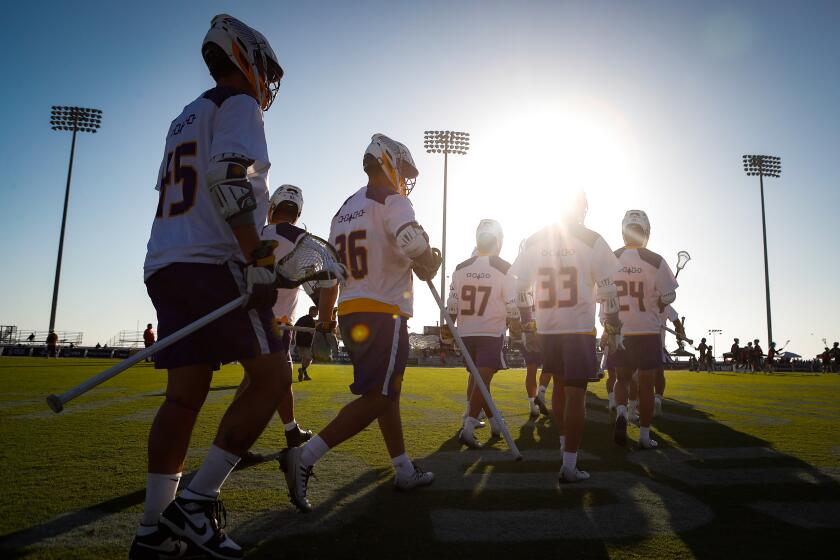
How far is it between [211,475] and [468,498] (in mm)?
1874

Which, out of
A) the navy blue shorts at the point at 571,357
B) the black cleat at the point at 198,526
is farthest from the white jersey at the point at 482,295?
the black cleat at the point at 198,526

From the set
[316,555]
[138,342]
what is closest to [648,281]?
[316,555]

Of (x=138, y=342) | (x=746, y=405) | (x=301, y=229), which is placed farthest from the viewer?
(x=138, y=342)

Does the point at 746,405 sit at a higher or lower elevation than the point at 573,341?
lower

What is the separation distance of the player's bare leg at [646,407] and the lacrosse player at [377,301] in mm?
3016

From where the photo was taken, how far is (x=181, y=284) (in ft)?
8.77

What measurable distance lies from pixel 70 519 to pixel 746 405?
11.3m

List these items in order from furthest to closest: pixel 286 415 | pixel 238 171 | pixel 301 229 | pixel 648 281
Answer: pixel 648 281, pixel 301 229, pixel 286 415, pixel 238 171

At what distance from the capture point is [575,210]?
17.2 feet

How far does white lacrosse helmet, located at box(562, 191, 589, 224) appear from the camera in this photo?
17.1ft

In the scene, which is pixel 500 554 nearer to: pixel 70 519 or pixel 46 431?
pixel 70 519

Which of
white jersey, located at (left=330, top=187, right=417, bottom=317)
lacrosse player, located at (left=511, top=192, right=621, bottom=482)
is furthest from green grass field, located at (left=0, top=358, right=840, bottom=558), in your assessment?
white jersey, located at (left=330, top=187, right=417, bottom=317)

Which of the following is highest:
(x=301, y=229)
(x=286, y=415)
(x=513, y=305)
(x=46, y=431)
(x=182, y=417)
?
(x=301, y=229)

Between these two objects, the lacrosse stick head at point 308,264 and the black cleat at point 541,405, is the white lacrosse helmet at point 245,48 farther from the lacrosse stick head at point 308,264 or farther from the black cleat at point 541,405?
the black cleat at point 541,405
